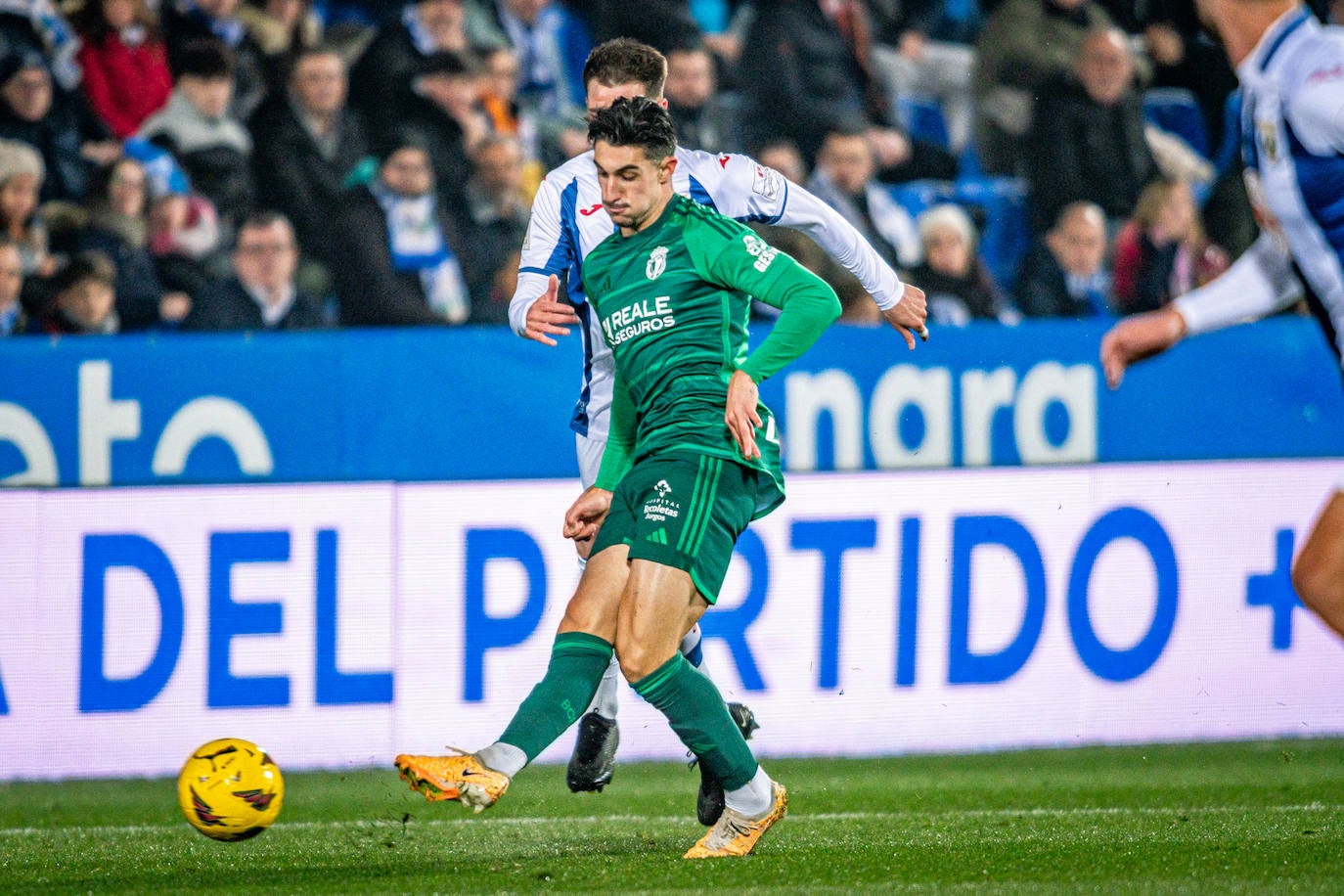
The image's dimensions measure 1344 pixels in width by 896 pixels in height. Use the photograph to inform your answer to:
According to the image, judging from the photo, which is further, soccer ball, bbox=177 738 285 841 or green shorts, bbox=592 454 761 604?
soccer ball, bbox=177 738 285 841

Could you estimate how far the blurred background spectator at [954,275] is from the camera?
29.3 feet

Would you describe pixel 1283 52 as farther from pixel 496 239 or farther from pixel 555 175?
pixel 496 239

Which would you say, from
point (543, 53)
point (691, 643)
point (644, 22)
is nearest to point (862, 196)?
point (644, 22)

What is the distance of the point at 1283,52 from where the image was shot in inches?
147

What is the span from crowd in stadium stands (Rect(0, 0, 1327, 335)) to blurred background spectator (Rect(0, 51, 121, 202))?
1 centimetres

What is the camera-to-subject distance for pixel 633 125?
167 inches

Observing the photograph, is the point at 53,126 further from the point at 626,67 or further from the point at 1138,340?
the point at 1138,340

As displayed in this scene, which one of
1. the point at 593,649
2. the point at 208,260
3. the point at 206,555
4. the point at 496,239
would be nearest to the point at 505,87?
the point at 496,239

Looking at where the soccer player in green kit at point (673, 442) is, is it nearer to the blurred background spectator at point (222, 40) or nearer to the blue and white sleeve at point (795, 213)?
the blue and white sleeve at point (795, 213)

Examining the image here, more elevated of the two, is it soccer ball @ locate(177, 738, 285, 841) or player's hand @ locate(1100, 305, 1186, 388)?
player's hand @ locate(1100, 305, 1186, 388)

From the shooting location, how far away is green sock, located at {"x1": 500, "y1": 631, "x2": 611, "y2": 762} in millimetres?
4059

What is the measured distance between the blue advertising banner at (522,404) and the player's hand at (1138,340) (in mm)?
3355

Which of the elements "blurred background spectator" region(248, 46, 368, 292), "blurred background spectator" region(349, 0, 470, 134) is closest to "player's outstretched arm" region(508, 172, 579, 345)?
"blurred background spectator" region(248, 46, 368, 292)

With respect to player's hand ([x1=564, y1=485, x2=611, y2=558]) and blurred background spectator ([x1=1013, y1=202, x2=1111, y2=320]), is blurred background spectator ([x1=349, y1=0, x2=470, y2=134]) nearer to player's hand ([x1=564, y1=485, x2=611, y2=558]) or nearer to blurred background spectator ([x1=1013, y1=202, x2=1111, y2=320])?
blurred background spectator ([x1=1013, y1=202, x2=1111, y2=320])
